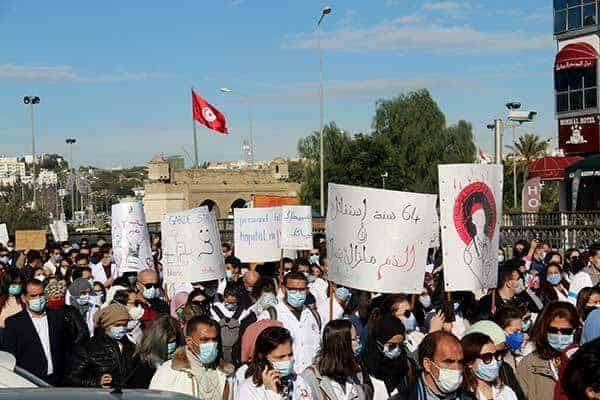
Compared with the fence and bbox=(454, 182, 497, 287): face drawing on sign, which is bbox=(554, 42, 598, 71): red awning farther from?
bbox=(454, 182, 497, 287): face drawing on sign

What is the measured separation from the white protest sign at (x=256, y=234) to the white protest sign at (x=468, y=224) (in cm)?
705

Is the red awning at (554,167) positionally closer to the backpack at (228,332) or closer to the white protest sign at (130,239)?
the white protest sign at (130,239)

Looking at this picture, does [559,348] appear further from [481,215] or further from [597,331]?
[481,215]

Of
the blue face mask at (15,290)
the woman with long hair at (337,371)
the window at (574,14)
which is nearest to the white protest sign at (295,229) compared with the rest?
the blue face mask at (15,290)

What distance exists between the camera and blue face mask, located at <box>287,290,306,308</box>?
26.0 feet

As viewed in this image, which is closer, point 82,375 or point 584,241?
point 82,375

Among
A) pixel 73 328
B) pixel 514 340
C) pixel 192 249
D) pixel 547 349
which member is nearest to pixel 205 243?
pixel 192 249

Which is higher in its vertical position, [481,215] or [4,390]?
[481,215]

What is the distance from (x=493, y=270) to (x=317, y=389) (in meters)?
3.02

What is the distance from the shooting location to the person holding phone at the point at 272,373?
5199 mm

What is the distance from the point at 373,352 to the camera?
6.18m

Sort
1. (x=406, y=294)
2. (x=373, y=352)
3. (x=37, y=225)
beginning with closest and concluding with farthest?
(x=373, y=352), (x=406, y=294), (x=37, y=225)

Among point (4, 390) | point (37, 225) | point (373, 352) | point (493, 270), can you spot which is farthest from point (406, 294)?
point (37, 225)

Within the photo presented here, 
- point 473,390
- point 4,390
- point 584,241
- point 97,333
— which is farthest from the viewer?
point 584,241
